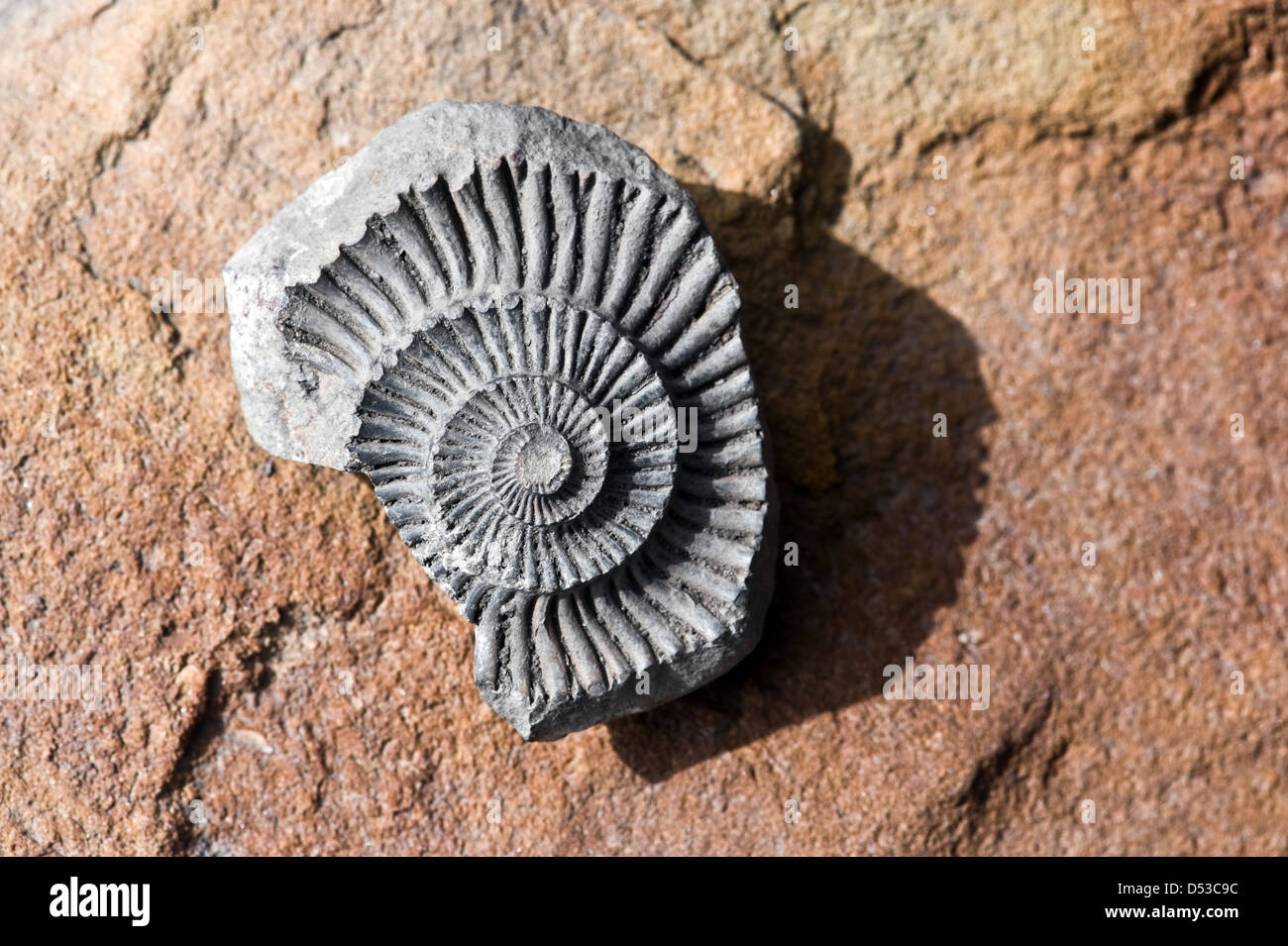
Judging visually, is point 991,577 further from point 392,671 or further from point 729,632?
point 392,671

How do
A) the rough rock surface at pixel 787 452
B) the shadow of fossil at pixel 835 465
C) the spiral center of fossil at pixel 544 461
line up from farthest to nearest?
the shadow of fossil at pixel 835 465, the rough rock surface at pixel 787 452, the spiral center of fossil at pixel 544 461

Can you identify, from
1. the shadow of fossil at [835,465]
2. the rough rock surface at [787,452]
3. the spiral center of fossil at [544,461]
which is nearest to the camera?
the spiral center of fossil at [544,461]

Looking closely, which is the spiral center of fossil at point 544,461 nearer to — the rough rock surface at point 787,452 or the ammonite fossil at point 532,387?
the ammonite fossil at point 532,387

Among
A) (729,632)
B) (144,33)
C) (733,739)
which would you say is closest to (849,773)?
(733,739)

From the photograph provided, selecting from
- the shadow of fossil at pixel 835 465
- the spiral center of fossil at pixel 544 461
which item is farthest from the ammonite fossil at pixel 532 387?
the shadow of fossil at pixel 835 465

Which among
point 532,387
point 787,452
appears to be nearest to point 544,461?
point 532,387

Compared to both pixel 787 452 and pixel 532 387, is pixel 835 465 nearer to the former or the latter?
pixel 787 452

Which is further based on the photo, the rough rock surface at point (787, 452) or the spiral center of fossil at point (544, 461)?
the rough rock surface at point (787, 452)
